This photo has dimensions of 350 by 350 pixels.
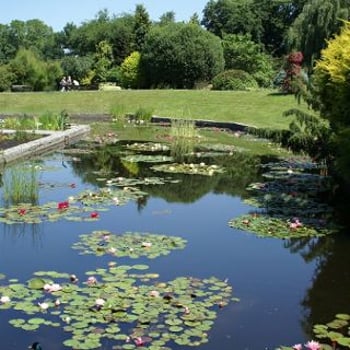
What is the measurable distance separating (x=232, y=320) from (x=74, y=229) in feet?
10.4

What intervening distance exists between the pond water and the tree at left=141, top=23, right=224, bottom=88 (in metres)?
26.3

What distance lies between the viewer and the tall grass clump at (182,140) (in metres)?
15.1

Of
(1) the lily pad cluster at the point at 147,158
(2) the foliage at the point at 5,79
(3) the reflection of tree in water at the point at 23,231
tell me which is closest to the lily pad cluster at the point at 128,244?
(3) the reflection of tree in water at the point at 23,231

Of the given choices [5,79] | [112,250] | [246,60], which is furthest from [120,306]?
[246,60]

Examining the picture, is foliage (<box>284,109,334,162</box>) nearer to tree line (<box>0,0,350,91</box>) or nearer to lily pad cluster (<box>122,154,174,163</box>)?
lily pad cluster (<box>122,154,174,163</box>)

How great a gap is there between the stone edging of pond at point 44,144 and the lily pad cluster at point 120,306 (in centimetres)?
721

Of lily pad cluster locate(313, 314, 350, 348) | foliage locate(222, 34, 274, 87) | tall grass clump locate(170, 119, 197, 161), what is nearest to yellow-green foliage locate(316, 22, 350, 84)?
lily pad cluster locate(313, 314, 350, 348)

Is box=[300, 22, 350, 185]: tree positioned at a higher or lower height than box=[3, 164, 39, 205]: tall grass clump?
higher

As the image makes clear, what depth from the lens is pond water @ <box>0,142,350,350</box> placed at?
471 cm

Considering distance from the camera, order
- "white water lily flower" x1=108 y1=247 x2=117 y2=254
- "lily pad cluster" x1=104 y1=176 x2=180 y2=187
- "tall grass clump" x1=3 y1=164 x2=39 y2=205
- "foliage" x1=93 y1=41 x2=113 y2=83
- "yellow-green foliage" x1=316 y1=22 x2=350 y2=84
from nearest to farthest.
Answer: "white water lily flower" x1=108 y1=247 x2=117 y2=254 → "yellow-green foliage" x1=316 y1=22 x2=350 y2=84 → "tall grass clump" x1=3 y1=164 x2=39 y2=205 → "lily pad cluster" x1=104 y1=176 x2=180 y2=187 → "foliage" x1=93 y1=41 x2=113 y2=83

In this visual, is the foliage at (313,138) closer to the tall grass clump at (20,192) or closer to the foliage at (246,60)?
the tall grass clump at (20,192)

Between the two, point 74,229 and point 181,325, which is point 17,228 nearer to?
point 74,229

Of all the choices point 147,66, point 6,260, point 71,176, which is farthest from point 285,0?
point 6,260

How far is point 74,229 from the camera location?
750cm
